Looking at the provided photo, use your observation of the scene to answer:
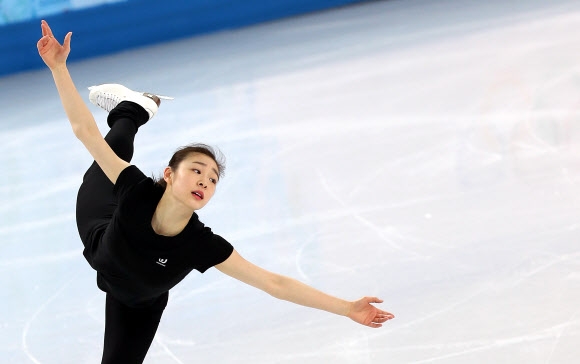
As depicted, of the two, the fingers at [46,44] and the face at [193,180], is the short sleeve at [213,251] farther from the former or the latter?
the fingers at [46,44]

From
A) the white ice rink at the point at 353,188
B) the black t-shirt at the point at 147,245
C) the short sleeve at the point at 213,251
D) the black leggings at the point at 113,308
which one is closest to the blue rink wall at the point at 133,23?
the white ice rink at the point at 353,188

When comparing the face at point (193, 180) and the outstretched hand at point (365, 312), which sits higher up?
the face at point (193, 180)

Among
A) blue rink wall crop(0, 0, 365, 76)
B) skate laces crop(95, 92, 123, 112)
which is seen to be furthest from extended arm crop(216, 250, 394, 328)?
blue rink wall crop(0, 0, 365, 76)

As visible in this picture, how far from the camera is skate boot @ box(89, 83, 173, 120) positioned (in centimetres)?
302

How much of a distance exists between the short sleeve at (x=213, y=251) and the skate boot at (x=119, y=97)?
33.8 inches

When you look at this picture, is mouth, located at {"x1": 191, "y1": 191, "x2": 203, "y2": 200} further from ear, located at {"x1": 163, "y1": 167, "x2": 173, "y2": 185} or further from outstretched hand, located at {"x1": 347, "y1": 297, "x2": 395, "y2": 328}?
outstretched hand, located at {"x1": 347, "y1": 297, "x2": 395, "y2": 328}

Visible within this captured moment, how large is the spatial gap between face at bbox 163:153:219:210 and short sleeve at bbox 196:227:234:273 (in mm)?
110

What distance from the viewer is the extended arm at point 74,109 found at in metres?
2.26

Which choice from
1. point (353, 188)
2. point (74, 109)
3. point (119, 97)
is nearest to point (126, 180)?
point (74, 109)

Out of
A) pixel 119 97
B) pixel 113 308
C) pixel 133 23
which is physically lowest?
pixel 113 308

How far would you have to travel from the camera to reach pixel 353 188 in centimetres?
381

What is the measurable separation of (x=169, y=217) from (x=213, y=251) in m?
0.14

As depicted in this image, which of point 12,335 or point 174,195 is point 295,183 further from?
point 174,195

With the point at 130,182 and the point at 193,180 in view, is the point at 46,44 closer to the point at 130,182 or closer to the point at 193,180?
the point at 130,182
